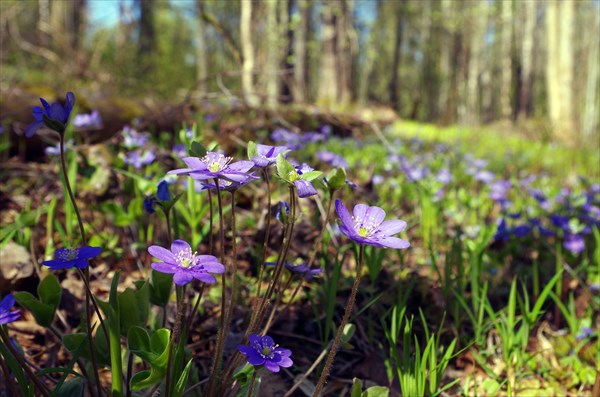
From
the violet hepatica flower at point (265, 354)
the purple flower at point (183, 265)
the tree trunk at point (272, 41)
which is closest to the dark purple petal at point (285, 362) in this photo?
the violet hepatica flower at point (265, 354)

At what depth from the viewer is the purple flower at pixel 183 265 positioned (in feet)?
2.62

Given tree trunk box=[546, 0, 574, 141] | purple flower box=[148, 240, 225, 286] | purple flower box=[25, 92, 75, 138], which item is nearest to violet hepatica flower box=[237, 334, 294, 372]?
purple flower box=[148, 240, 225, 286]

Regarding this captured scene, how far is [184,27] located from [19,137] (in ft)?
98.5

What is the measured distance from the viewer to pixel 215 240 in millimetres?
2188

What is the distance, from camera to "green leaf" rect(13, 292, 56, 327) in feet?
3.49

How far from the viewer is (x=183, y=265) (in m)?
0.88

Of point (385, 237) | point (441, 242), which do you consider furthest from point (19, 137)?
point (385, 237)

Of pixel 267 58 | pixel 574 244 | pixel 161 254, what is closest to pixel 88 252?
pixel 161 254

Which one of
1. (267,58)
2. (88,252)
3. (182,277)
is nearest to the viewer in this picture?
(182,277)

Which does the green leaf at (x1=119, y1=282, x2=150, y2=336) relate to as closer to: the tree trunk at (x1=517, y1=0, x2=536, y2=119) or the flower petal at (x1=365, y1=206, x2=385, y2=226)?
the flower petal at (x1=365, y1=206, x2=385, y2=226)

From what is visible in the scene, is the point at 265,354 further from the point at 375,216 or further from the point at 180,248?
the point at 375,216

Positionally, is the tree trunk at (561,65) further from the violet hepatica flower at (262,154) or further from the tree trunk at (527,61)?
the violet hepatica flower at (262,154)

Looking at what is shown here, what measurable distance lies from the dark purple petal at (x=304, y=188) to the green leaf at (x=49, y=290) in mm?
644

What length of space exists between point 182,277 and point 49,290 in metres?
0.52
